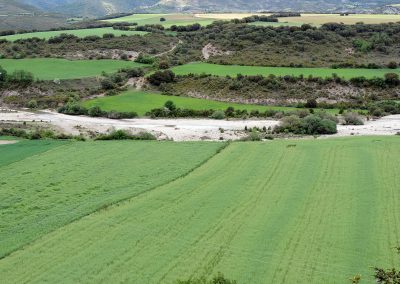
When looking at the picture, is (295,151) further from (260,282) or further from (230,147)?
(260,282)

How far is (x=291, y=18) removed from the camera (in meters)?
135

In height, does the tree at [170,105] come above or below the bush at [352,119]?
above

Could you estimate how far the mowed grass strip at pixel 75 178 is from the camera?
104 feet

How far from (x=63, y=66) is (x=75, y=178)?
6085 centimetres

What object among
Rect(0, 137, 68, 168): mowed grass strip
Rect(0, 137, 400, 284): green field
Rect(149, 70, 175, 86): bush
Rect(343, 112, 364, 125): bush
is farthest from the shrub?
Rect(0, 137, 68, 168): mowed grass strip

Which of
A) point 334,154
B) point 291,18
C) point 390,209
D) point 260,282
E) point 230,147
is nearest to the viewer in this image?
point 260,282

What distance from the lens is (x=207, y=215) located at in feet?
105

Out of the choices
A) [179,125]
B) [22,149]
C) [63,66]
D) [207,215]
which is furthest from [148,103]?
[207,215]

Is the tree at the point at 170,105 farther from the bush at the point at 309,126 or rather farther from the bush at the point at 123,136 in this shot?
the bush at the point at 123,136

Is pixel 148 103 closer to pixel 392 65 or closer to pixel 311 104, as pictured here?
pixel 311 104

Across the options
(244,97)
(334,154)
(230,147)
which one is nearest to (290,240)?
(334,154)

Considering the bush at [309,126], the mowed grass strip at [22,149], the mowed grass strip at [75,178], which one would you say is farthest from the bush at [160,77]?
the mowed grass strip at [75,178]

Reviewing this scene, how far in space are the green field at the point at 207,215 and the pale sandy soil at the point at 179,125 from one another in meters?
12.3

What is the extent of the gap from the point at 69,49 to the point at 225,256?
87.8 meters
